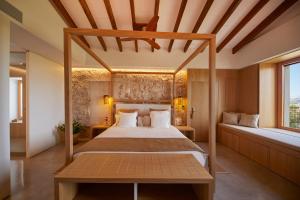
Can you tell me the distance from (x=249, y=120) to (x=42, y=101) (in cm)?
543

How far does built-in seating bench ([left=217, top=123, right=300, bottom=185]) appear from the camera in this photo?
113 inches

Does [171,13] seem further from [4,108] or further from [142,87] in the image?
[4,108]

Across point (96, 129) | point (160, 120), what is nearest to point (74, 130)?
point (96, 129)

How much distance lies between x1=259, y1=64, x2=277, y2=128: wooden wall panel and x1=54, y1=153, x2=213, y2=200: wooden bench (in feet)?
11.2

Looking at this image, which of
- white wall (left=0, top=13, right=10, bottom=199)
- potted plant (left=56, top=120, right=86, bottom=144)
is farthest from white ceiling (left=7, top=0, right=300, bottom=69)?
potted plant (left=56, top=120, right=86, bottom=144)

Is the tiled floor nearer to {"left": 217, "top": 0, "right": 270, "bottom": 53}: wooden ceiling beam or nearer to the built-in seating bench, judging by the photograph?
the built-in seating bench

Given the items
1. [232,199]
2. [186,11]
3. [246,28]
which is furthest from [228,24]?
[232,199]

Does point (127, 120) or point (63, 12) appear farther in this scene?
point (127, 120)

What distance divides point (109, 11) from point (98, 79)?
2499 millimetres

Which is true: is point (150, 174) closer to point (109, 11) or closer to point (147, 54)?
point (109, 11)

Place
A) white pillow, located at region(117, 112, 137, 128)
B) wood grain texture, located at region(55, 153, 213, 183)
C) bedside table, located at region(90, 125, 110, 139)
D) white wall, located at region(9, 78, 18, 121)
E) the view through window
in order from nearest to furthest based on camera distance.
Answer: wood grain texture, located at region(55, 153, 213, 183) → the view through window → white pillow, located at region(117, 112, 137, 128) → bedside table, located at region(90, 125, 110, 139) → white wall, located at region(9, 78, 18, 121)

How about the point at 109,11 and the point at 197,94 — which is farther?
the point at 197,94

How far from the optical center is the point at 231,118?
519 centimetres

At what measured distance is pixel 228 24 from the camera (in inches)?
164
